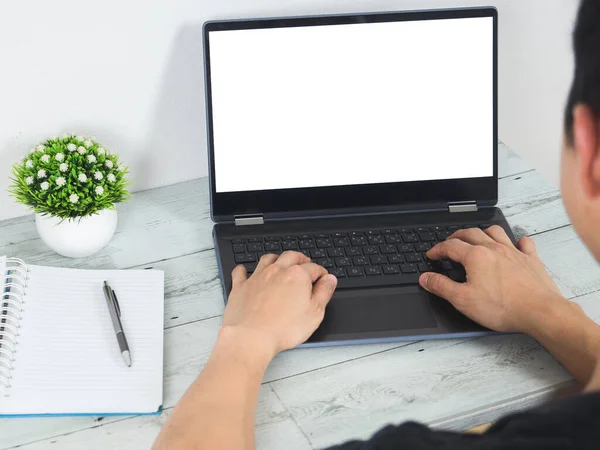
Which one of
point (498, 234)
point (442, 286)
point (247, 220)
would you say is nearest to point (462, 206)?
point (498, 234)

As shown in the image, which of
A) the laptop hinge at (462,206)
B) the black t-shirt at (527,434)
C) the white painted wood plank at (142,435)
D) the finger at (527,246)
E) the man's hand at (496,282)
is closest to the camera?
the black t-shirt at (527,434)

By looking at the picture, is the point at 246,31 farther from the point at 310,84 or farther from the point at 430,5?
the point at 430,5

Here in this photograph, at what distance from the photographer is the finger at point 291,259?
1.05 m

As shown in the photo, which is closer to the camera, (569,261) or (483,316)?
(483,316)

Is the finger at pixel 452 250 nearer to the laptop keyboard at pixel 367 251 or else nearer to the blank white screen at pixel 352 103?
the laptop keyboard at pixel 367 251

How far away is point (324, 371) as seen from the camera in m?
0.97

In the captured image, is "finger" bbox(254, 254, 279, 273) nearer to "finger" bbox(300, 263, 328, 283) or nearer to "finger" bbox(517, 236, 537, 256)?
"finger" bbox(300, 263, 328, 283)

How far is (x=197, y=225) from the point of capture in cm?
123

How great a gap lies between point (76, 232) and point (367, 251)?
41cm

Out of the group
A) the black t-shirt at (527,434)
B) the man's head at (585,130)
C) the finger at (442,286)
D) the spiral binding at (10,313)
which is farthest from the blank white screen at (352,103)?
the black t-shirt at (527,434)

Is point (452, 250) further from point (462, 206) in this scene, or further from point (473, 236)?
point (462, 206)

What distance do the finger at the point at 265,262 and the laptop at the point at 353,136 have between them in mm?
27

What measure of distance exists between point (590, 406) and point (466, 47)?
29.1 inches

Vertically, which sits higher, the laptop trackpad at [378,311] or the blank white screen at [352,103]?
the blank white screen at [352,103]
